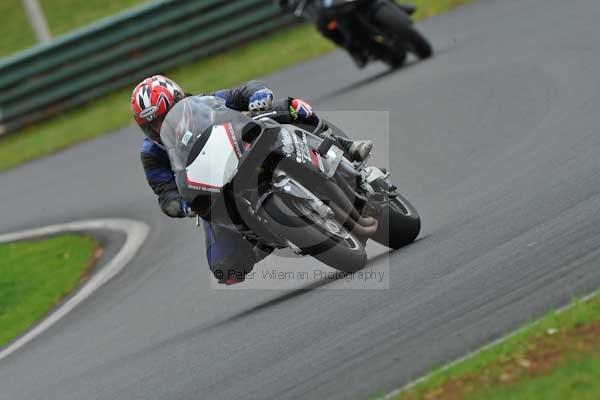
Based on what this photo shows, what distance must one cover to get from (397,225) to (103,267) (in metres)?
3.76

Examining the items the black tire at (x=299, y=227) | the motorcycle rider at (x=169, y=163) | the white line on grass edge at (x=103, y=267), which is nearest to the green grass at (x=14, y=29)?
the white line on grass edge at (x=103, y=267)

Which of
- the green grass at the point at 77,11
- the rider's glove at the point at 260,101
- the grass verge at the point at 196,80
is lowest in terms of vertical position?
the green grass at the point at 77,11

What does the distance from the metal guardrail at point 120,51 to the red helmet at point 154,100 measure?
39.6ft

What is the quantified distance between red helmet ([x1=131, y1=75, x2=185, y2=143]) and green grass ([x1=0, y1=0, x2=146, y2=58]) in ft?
63.5

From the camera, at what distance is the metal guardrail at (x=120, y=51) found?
19391 millimetres

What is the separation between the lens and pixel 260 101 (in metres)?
7.77

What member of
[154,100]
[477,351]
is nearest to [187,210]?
[154,100]

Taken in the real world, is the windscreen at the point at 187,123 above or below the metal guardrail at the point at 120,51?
above

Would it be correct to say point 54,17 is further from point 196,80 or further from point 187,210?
point 187,210

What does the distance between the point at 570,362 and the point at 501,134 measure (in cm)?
579

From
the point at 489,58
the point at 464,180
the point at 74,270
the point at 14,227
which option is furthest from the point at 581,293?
the point at 14,227

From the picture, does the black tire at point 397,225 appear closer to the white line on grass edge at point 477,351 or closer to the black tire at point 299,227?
the black tire at point 299,227

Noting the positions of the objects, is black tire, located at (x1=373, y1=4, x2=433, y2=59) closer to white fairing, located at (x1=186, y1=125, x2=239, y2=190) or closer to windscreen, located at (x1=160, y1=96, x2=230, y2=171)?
windscreen, located at (x1=160, y1=96, x2=230, y2=171)

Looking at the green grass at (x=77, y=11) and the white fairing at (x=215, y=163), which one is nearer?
the white fairing at (x=215, y=163)
